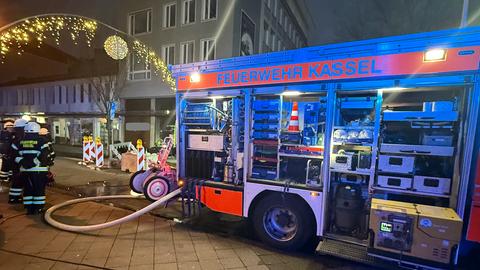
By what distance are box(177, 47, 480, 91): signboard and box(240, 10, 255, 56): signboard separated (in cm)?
1344

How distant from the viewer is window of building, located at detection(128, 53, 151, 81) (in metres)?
18.2

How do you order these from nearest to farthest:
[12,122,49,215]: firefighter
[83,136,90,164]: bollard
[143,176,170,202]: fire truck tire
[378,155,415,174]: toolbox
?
[378,155,415,174]: toolbox → [12,122,49,215]: firefighter → [143,176,170,202]: fire truck tire → [83,136,90,164]: bollard

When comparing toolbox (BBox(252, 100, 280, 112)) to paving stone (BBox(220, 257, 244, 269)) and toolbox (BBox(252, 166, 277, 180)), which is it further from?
paving stone (BBox(220, 257, 244, 269))

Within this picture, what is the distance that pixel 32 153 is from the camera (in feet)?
17.5

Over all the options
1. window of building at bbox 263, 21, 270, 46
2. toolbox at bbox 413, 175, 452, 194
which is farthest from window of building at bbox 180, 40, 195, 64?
toolbox at bbox 413, 175, 452, 194

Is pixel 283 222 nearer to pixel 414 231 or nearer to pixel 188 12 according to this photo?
pixel 414 231

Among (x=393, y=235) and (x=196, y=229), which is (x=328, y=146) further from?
(x=196, y=229)

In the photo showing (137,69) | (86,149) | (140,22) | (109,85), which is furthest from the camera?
(140,22)

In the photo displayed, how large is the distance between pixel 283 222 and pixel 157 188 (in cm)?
286

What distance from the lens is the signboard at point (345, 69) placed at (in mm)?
2992

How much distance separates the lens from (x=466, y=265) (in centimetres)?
364

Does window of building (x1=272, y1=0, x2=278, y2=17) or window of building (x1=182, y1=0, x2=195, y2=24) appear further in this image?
window of building (x1=272, y1=0, x2=278, y2=17)

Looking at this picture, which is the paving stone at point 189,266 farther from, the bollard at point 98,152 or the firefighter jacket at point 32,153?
the bollard at point 98,152

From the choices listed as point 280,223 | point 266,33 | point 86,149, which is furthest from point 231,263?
point 266,33
